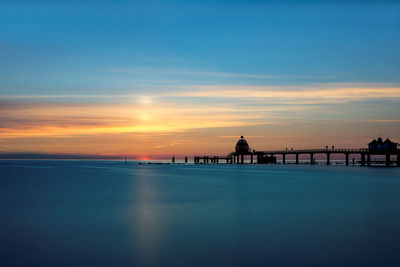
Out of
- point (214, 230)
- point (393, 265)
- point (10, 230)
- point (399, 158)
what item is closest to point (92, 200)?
point (10, 230)

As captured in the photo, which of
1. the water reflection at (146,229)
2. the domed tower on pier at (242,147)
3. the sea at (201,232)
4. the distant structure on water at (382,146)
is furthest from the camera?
the domed tower on pier at (242,147)

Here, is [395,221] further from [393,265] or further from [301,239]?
[393,265]

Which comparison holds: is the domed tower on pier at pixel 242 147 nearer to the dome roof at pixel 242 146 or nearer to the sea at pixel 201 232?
the dome roof at pixel 242 146

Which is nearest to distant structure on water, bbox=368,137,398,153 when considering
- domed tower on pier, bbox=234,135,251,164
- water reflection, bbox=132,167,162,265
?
domed tower on pier, bbox=234,135,251,164

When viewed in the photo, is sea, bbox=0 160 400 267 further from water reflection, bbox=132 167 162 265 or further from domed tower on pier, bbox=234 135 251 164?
domed tower on pier, bbox=234 135 251 164

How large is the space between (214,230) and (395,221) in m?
10.2

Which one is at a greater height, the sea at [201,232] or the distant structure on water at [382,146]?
the distant structure on water at [382,146]

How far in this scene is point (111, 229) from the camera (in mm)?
21797

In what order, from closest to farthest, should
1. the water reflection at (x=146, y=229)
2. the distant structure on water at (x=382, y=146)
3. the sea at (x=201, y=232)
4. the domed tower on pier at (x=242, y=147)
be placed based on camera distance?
the sea at (x=201, y=232), the water reflection at (x=146, y=229), the distant structure on water at (x=382, y=146), the domed tower on pier at (x=242, y=147)

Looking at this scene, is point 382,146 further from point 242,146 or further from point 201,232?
point 201,232

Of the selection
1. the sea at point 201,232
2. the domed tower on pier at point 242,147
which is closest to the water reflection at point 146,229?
the sea at point 201,232

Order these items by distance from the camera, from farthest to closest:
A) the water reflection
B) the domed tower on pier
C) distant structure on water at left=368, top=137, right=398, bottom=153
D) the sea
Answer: the domed tower on pier, distant structure on water at left=368, top=137, right=398, bottom=153, the water reflection, the sea

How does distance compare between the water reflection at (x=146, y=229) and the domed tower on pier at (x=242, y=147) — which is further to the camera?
the domed tower on pier at (x=242, y=147)

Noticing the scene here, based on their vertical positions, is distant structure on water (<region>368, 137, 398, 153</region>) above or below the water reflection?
above
